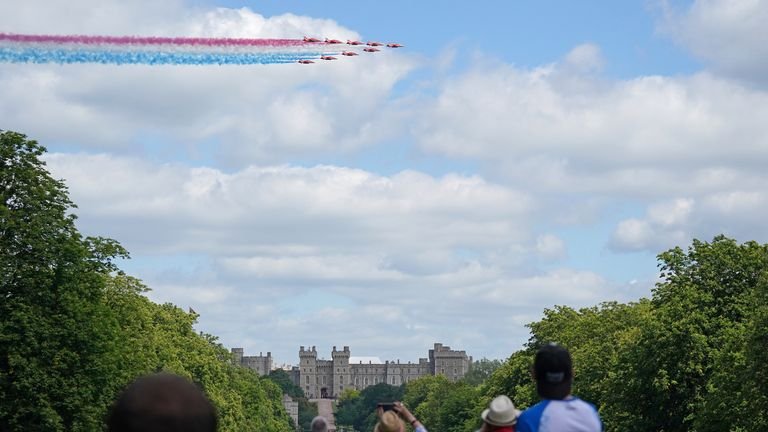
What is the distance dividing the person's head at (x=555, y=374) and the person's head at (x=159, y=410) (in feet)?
17.8

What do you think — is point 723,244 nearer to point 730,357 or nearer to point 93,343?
point 730,357

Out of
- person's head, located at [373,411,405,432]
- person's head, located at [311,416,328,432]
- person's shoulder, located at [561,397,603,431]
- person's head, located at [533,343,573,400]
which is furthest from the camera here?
person's head, located at [311,416,328,432]

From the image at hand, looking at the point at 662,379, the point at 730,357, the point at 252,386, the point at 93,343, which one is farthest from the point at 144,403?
the point at 252,386

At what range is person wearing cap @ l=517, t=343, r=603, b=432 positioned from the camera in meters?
10.2

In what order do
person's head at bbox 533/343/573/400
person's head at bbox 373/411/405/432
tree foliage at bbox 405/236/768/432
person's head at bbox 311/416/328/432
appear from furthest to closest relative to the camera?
tree foliage at bbox 405/236/768/432 → person's head at bbox 311/416/328/432 → person's head at bbox 373/411/405/432 → person's head at bbox 533/343/573/400

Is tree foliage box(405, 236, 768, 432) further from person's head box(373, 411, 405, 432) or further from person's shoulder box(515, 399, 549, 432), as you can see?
person's shoulder box(515, 399, 549, 432)

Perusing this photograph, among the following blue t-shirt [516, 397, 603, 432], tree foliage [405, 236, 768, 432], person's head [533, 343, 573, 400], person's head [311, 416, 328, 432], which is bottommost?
blue t-shirt [516, 397, 603, 432]

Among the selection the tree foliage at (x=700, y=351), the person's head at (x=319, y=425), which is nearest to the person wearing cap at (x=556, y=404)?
the person's head at (x=319, y=425)

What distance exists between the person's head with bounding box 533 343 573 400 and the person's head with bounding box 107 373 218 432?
543 cm

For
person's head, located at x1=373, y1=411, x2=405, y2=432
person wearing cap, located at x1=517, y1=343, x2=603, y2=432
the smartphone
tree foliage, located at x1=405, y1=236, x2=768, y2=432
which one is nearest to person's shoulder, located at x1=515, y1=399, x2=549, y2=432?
person wearing cap, located at x1=517, y1=343, x2=603, y2=432

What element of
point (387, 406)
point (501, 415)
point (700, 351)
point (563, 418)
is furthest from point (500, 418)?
point (700, 351)

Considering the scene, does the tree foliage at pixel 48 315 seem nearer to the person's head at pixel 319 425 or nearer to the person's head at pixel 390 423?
the person's head at pixel 319 425

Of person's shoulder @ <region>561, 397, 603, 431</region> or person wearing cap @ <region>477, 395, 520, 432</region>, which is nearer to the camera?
person's shoulder @ <region>561, 397, 603, 431</region>

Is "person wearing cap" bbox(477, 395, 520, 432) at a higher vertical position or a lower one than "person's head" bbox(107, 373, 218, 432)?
higher
